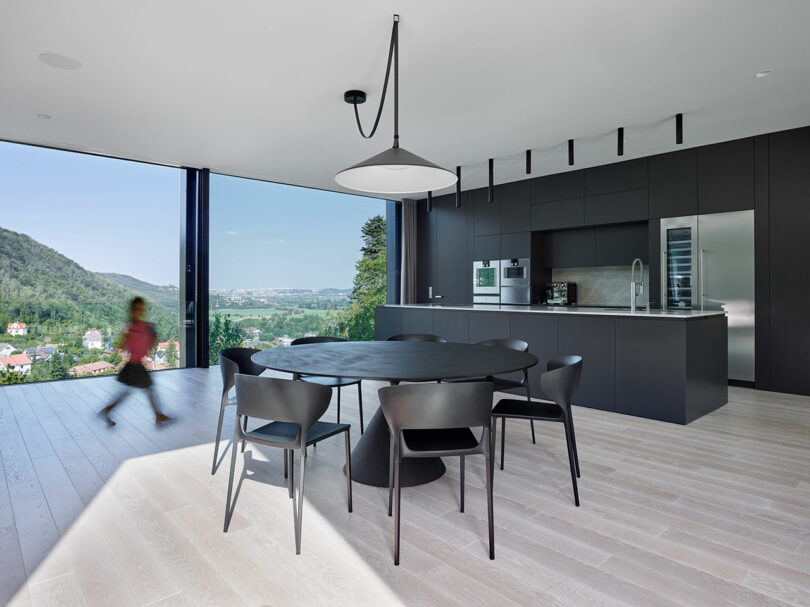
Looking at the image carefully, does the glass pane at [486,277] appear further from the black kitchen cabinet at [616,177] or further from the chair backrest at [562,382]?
the chair backrest at [562,382]

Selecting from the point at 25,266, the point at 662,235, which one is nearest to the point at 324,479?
the point at 25,266

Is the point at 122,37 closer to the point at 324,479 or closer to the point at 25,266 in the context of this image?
the point at 324,479

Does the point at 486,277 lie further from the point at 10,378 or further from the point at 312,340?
the point at 10,378

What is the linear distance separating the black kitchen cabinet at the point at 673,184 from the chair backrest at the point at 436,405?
4.69 metres

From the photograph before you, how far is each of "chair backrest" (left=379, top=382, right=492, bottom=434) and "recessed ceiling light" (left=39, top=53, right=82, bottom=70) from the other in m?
3.25

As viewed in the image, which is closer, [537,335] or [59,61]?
[59,61]

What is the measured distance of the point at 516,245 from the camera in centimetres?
710

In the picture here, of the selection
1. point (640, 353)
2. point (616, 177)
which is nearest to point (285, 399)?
point (640, 353)

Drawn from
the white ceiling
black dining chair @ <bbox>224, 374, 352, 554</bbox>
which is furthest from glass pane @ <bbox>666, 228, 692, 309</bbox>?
black dining chair @ <bbox>224, 374, 352, 554</bbox>

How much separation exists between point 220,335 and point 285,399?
5022mm

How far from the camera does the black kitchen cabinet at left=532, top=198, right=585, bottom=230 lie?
6398mm

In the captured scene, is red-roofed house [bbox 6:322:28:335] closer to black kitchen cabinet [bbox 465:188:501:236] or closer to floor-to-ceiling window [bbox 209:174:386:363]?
floor-to-ceiling window [bbox 209:174:386:363]

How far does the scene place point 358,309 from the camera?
845 cm

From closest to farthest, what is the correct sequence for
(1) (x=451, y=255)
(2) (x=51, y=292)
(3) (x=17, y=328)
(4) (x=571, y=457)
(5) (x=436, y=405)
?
(5) (x=436, y=405)
(4) (x=571, y=457)
(3) (x=17, y=328)
(2) (x=51, y=292)
(1) (x=451, y=255)
